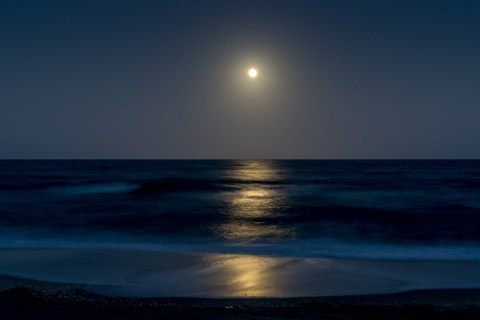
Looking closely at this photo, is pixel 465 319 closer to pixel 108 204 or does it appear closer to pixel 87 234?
pixel 87 234

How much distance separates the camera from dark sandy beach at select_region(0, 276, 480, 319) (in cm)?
588

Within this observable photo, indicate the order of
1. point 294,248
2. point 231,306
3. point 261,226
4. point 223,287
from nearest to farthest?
point 231,306 → point 223,287 → point 294,248 → point 261,226

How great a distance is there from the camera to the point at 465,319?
598cm

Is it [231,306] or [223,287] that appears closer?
[231,306]

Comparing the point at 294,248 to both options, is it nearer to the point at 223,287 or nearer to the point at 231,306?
the point at 223,287

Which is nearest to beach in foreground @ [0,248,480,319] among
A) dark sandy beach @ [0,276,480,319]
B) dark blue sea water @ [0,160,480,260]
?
dark sandy beach @ [0,276,480,319]

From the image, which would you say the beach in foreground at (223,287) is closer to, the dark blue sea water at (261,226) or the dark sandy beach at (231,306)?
the dark sandy beach at (231,306)

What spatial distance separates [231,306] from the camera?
6824 millimetres

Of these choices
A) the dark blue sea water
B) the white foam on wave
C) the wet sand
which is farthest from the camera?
the dark blue sea water

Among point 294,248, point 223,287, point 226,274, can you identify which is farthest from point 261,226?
point 223,287

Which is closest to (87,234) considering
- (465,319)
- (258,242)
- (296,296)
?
(258,242)

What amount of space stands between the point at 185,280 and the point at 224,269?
123 cm

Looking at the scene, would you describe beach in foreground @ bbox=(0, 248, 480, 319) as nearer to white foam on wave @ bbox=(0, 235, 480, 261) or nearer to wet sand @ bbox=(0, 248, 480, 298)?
wet sand @ bbox=(0, 248, 480, 298)

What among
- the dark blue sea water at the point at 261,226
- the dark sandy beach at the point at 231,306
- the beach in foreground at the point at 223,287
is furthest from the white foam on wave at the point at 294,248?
the dark sandy beach at the point at 231,306
